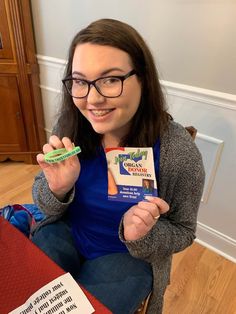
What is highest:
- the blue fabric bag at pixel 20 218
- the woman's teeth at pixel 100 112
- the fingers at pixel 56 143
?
the woman's teeth at pixel 100 112

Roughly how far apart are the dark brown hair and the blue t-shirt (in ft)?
0.18

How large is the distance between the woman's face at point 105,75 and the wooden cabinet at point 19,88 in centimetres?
135

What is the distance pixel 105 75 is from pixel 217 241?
4.42 ft

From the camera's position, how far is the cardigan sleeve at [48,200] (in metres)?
0.92

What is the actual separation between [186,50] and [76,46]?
2.40 ft

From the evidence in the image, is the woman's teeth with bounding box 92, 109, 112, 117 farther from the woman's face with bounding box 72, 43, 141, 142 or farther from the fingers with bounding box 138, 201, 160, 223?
the fingers with bounding box 138, 201, 160, 223

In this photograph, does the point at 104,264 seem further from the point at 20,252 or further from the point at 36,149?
the point at 36,149

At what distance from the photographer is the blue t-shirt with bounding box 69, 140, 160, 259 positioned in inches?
36.9

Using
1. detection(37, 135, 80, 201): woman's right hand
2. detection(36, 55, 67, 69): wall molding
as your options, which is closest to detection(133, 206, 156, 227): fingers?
detection(37, 135, 80, 201): woman's right hand

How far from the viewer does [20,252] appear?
0.71 metres

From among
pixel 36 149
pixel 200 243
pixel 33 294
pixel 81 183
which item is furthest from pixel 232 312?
pixel 36 149

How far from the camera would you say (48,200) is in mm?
922

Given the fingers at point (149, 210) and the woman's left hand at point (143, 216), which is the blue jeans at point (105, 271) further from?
the fingers at point (149, 210)

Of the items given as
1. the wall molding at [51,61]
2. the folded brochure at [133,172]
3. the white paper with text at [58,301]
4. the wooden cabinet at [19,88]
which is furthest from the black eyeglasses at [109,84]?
the wooden cabinet at [19,88]
